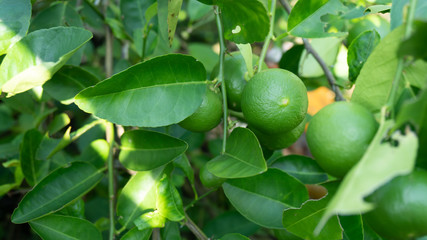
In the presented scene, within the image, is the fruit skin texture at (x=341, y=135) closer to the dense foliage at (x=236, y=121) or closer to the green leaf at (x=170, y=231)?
the dense foliage at (x=236, y=121)

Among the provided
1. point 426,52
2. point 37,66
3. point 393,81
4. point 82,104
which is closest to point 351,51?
point 393,81

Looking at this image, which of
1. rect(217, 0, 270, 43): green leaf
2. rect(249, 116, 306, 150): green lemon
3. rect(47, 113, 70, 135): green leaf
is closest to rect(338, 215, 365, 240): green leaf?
rect(249, 116, 306, 150): green lemon

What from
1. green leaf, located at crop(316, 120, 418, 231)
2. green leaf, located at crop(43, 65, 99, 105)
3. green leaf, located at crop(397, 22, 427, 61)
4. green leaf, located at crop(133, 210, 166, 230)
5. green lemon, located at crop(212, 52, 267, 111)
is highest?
green leaf, located at crop(397, 22, 427, 61)

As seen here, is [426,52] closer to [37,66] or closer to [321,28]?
[321,28]

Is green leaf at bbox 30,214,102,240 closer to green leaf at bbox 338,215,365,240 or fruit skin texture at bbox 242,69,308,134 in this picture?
fruit skin texture at bbox 242,69,308,134

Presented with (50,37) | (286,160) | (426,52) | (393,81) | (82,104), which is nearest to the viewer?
(426,52)

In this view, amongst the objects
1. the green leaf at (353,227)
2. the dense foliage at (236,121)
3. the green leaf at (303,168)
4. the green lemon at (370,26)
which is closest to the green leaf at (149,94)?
the dense foliage at (236,121)

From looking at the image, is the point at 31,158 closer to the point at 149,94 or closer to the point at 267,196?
the point at 149,94
